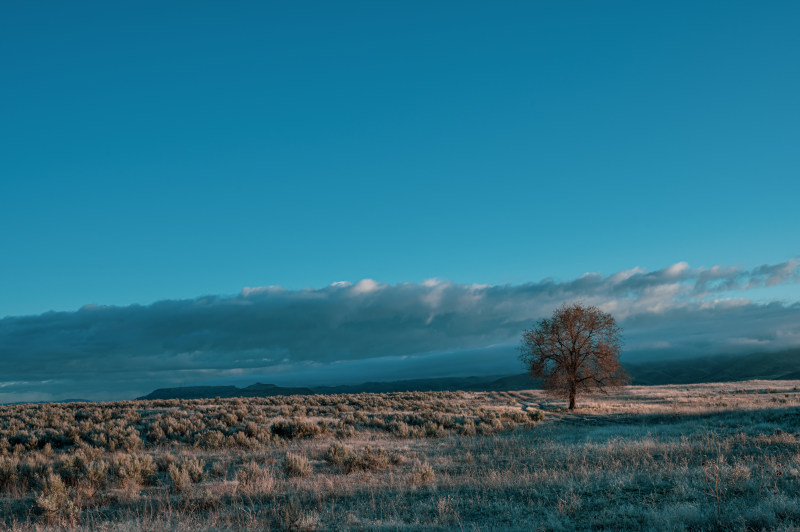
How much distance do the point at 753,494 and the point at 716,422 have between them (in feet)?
63.7

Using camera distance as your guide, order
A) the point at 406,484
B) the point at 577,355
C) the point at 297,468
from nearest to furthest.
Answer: the point at 406,484, the point at 297,468, the point at 577,355

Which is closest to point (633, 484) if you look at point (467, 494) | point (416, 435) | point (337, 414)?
point (467, 494)

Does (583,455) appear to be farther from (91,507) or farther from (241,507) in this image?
(91,507)

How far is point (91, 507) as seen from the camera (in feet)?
33.4

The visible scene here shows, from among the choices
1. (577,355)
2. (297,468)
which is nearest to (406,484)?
(297,468)

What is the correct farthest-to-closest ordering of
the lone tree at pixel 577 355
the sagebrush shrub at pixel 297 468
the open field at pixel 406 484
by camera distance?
1. the lone tree at pixel 577 355
2. the sagebrush shrub at pixel 297 468
3. the open field at pixel 406 484

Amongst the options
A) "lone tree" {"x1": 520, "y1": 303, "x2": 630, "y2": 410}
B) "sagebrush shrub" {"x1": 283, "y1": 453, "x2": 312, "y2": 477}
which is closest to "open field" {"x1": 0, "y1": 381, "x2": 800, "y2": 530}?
"sagebrush shrub" {"x1": 283, "y1": 453, "x2": 312, "y2": 477}

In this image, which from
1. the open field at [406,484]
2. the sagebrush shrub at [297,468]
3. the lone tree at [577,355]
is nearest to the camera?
the open field at [406,484]

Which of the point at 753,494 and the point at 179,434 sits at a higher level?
the point at 753,494

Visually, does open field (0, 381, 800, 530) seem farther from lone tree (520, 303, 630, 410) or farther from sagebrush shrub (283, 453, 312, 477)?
lone tree (520, 303, 630, 410)

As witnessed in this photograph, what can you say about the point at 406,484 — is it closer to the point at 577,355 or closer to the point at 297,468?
the point at 297,468

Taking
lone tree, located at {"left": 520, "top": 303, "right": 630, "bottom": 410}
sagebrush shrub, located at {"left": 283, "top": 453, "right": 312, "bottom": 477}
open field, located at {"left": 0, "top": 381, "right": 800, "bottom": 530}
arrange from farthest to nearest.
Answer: lone tree, located at {"left": 520, "top": 303, "right": 630, "bottom": 410}
sagebrush shrub, located at {"left": 283, "top": 453, "right": 312, "bottom": 477}
open field, located at {"left": 0, "top": 381, "right": 800, "bottom": 530}

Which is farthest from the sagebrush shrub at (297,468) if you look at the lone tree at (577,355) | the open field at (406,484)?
the lone tree at (577,355)

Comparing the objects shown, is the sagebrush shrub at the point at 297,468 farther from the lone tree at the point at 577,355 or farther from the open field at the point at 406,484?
the lone tree at the point at 577,355
